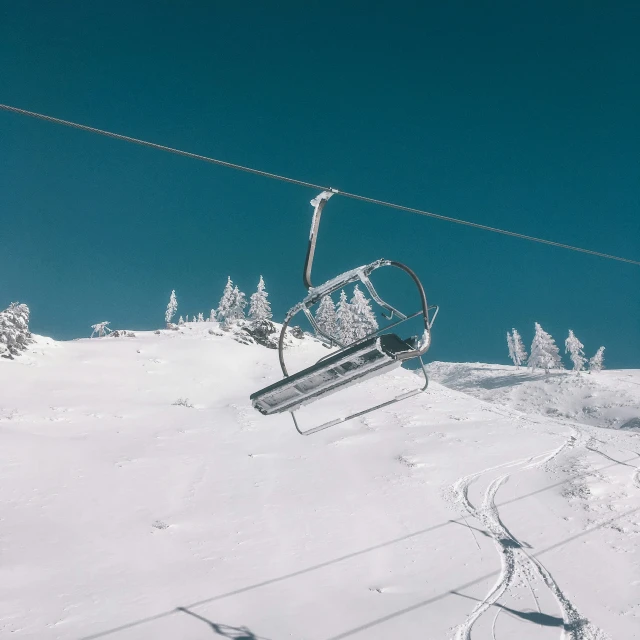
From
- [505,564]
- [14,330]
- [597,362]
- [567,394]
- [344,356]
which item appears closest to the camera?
[344,356]

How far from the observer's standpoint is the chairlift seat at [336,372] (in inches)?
250

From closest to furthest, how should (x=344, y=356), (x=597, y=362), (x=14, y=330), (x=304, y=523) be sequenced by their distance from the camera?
(x=344, y=356) → (x=304, y=523) → (x=14, y=330) → (x=597, y=362)

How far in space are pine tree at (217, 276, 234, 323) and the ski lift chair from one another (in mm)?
68658

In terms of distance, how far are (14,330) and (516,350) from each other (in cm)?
10518

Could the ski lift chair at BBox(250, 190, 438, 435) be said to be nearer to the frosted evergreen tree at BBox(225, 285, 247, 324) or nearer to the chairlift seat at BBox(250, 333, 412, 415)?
the chairlift seat at BBox(250, 333, 412, 415)

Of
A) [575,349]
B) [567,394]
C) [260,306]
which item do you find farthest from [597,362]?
[260,306]

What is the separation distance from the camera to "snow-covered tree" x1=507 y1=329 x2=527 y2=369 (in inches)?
4336

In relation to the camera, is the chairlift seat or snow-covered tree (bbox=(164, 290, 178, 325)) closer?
the chairlift seat

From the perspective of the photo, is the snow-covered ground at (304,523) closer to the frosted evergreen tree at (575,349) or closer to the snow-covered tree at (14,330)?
the snow-covered tree at (14,330)

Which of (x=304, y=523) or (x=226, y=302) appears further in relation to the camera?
(x=226, y=302)

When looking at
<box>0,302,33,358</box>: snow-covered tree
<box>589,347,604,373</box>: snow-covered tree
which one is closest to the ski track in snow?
<box>0,302,33,358</box>: snow-covered tree

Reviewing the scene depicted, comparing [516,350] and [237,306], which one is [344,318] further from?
[516,350]

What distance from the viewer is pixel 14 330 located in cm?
4022

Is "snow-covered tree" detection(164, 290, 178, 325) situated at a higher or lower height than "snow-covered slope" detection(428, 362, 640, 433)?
higher
